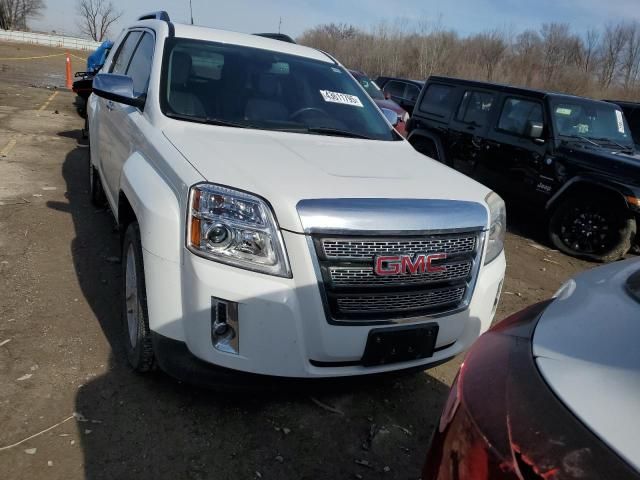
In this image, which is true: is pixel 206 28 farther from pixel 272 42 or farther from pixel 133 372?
pixel 133 372

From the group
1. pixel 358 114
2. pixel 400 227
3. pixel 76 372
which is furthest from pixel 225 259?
pixel 358 114

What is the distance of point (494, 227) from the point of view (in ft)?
9.25

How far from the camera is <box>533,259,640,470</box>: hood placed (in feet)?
3.23

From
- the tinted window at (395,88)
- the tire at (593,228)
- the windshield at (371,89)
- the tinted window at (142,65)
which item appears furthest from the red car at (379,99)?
the tinted window at (142,65)

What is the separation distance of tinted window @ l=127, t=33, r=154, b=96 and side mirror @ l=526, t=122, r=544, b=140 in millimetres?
4729

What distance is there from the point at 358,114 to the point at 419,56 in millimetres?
48363

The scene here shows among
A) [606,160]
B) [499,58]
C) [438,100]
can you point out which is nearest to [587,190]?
[606,160]

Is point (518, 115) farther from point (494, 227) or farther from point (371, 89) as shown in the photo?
point (371, 89)

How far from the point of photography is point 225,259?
7.34 feet

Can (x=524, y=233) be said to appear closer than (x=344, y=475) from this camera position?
No

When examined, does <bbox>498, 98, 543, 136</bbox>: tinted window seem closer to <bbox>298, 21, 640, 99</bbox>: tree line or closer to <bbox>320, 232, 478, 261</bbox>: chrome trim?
<bbox>320, 232, 478, 261</bbox>: chrome trim

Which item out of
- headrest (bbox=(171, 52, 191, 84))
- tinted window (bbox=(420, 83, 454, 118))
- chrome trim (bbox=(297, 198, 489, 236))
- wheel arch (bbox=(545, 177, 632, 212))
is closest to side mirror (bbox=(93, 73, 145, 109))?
headrest (bbox=(171, 52, 191, 84))

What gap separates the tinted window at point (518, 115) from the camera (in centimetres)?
699

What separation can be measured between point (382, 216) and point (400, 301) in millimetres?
408
